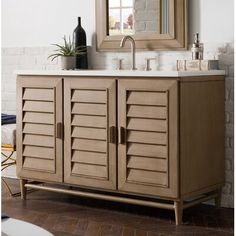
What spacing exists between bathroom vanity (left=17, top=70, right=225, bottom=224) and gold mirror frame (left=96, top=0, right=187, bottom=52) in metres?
0.46

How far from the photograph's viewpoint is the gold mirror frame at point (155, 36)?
12.9 ft

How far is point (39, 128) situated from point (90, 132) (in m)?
0.47

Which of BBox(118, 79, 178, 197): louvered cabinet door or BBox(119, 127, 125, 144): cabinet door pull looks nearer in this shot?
BBox(118, 79, 178, 197): louvered cabinet door

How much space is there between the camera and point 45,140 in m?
3.99

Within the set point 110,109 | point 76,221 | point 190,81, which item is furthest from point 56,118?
point 190,81

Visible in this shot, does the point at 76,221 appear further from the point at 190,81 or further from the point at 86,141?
the point at 190,81

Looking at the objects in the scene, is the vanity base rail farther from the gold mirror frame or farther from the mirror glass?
the mirror glass

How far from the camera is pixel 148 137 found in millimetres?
3451

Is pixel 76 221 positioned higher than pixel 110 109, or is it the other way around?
pixel 110 109

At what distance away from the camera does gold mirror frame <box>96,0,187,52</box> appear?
392 cm

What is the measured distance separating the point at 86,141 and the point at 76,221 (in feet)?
1.88

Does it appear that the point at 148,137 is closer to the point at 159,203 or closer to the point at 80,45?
the point at 159,203

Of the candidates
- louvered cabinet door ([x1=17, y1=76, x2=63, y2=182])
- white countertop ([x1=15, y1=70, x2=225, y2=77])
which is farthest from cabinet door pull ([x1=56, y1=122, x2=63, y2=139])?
white countertop ([x1=15, y1=70, x2=225, y2=77])

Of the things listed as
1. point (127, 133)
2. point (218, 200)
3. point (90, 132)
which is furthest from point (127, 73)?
point (218, 200)
